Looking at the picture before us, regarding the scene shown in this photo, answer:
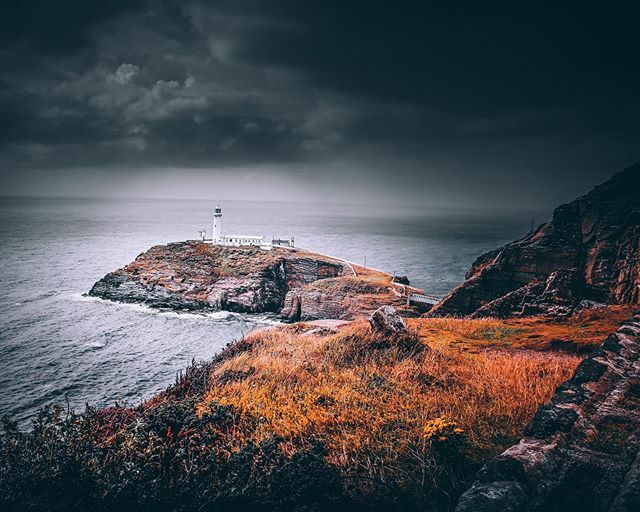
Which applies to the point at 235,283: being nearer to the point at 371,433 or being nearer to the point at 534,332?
the point at 534,332

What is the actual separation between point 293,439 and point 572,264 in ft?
83.2

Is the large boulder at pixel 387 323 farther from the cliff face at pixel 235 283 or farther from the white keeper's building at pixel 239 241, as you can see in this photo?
the white keeper's building at pixel 239 241

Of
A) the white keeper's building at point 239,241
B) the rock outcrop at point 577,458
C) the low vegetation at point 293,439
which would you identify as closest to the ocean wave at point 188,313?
the white keeper's building at point 239,241

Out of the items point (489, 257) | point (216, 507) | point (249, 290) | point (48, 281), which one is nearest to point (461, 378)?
point (216, 507)

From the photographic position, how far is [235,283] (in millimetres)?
56469

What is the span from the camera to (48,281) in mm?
55594

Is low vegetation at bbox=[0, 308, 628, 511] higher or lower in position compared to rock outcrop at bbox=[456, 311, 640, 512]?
lower

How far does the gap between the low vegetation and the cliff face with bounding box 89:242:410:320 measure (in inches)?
1544

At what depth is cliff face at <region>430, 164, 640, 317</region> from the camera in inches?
717

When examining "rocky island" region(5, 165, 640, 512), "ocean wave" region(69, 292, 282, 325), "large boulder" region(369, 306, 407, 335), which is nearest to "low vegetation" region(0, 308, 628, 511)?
"rocky island" region(5, 165, 640, 512)

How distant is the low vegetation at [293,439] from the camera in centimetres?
523

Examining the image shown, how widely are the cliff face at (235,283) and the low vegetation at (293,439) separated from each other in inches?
1544

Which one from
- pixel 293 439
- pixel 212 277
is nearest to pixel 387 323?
pixel 293 439

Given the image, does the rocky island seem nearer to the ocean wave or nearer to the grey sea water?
the grey sea water
